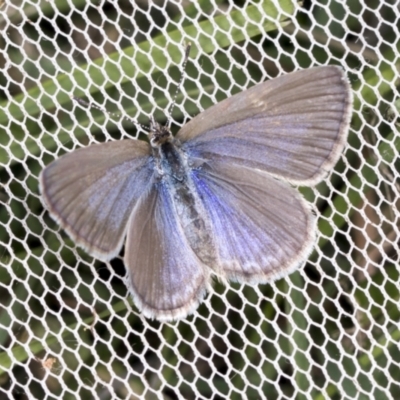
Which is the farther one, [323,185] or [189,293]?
[323,185]

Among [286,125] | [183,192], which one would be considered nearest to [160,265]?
[183,192]

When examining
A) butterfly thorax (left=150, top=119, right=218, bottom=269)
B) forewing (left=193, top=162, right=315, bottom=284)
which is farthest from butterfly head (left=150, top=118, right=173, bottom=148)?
forewing (left=193, top=162, right=315, bottom=284)

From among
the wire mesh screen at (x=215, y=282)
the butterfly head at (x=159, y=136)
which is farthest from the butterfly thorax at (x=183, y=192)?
the wire mesh screen at (x=215, y=282)

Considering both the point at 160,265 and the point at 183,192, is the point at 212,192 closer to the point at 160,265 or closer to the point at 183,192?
the point at 183,192

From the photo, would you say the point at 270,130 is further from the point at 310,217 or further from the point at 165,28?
the point at 165,28

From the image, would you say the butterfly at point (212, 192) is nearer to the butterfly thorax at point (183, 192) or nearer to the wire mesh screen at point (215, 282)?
the butterfly thorax at point (183, 192)

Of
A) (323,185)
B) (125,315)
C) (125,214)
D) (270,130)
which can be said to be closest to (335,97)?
(270,130)

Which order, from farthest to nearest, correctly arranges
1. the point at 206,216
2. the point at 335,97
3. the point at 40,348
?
the point at 40,348 < the point at 206,216 < the point at 335,97

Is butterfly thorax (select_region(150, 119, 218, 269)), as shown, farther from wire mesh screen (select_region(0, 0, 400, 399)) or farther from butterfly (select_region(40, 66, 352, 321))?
wire mesh screen (select_region(0, 0, 400, 399))
